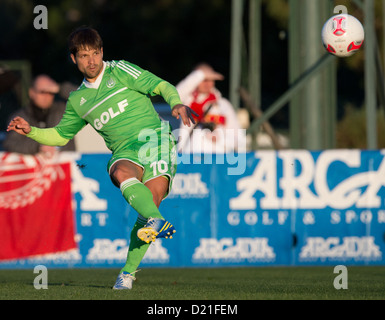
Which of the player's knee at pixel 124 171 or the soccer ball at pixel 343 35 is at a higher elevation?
the soccer ball at pixel 343 35

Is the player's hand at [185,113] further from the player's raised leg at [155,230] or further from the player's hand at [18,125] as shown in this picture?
the player's hand at [18,125]

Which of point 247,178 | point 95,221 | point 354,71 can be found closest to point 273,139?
point 247,178

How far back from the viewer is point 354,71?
34281mm

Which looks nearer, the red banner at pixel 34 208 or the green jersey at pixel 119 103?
the green jersey at pixel 119 103

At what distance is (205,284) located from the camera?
9.15 m

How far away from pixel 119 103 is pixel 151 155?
21.3 inches

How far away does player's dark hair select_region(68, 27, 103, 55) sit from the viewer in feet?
26.7

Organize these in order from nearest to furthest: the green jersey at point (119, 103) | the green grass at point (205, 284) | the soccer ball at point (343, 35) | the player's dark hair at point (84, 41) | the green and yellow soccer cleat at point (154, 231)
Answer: the green and yellow soccer cleat at point (154, 231)
the green grass at point (205, 284)
the player's dark hair at point (84, 41)
the green jersey at point (119, 103)
the soccer ball at point (343, 35)

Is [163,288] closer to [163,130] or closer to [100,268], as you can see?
[163,130]

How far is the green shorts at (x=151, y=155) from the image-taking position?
8188mm

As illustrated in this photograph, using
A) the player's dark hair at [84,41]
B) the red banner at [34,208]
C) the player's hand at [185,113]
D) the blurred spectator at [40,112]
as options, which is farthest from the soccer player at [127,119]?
the blurred spectator at [40,112]

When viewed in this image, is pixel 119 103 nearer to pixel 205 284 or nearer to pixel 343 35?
pixel 205 284

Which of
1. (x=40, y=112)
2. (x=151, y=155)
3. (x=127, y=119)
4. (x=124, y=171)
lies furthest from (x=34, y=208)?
(x=124, y=171)
